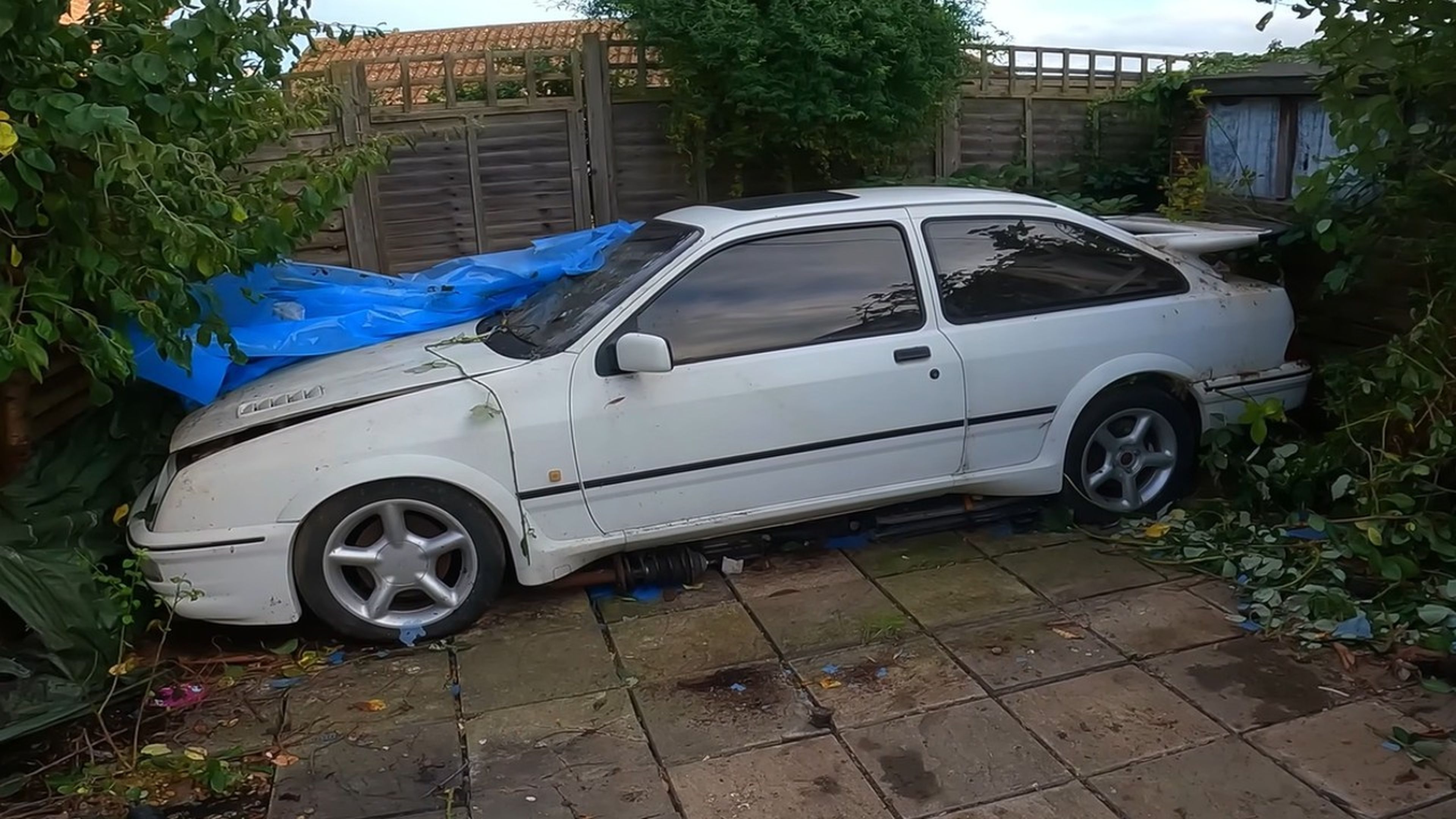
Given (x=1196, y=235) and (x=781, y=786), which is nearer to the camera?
(x=781, y=786)

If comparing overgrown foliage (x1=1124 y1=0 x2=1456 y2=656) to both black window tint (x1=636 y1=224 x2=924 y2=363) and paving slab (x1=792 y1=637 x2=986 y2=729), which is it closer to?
paving slab (x1=792 y1=637 x2=986 y2=729)

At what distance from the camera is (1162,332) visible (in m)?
5.14

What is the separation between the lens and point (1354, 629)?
4.11 m

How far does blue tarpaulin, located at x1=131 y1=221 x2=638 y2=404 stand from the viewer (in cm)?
462

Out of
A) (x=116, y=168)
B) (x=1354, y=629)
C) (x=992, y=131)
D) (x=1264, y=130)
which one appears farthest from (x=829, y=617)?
(x=992, y=131)

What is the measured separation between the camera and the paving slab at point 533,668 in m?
3.99

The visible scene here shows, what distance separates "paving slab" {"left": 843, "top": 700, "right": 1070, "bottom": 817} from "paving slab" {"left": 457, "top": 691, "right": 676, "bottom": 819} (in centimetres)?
68

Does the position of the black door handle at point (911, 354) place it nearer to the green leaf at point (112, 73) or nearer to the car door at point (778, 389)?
the car door at point (778, 389)

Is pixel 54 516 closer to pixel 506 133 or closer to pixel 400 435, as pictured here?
pixel 400 435

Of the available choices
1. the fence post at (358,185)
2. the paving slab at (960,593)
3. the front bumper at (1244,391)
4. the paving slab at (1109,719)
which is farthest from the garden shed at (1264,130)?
the fence post at (358,185)

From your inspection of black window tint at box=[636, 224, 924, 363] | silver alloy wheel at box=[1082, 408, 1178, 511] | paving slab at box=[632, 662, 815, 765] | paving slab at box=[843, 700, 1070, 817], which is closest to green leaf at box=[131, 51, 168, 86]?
black window tint at box=[636, 224, 924, 363]

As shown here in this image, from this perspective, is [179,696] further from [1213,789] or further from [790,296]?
[1213,789]

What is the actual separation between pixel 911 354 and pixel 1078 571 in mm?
1197

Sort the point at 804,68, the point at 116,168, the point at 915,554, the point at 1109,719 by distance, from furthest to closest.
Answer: the point at 804,68 → the point at 915,554 → the point at 1109,719 → the point at 116,168
